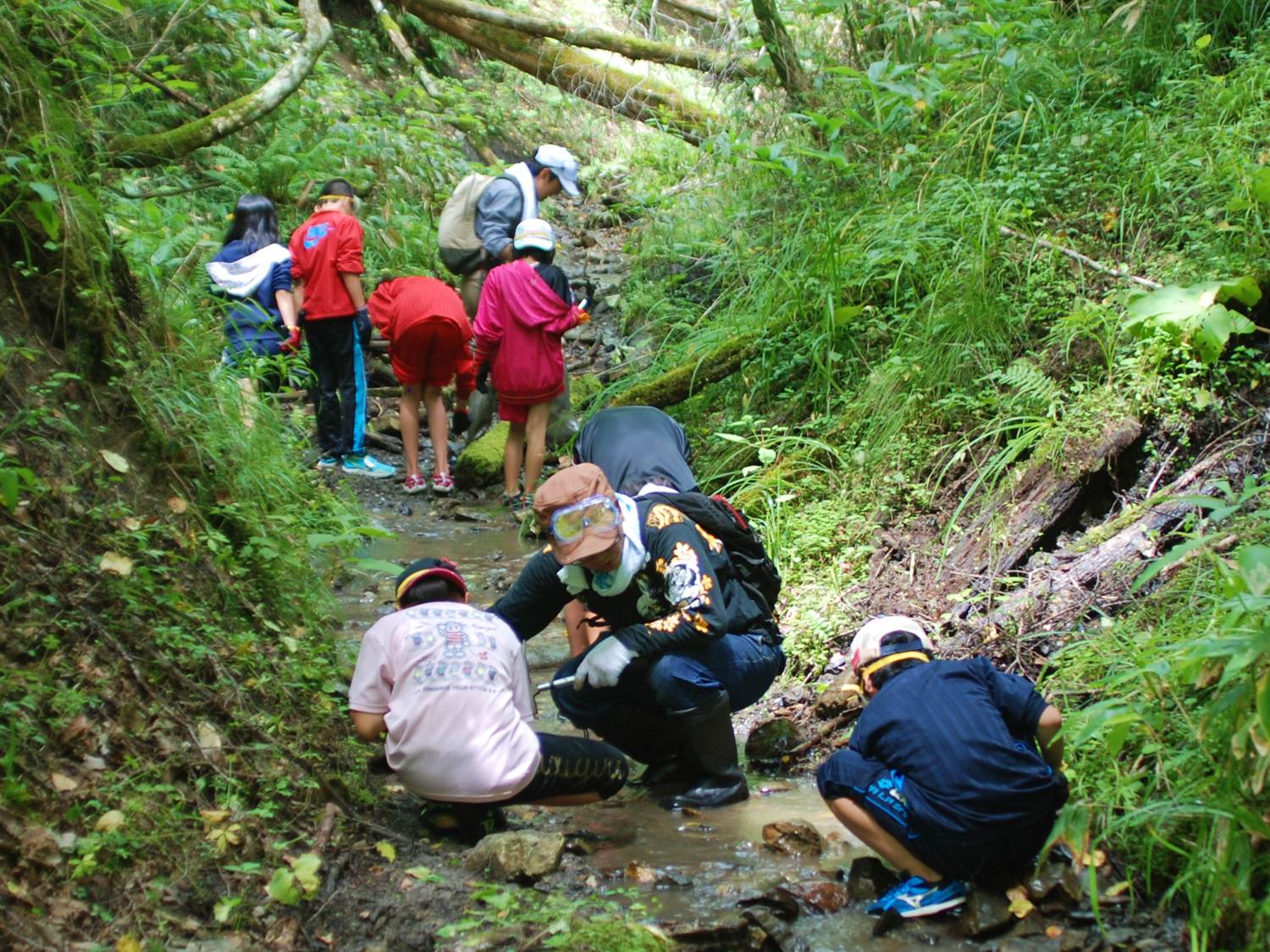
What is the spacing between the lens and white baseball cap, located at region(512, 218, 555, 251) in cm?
742

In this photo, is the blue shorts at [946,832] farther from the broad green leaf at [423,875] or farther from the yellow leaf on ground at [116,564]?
the yellow leaf on ground at [116,564]

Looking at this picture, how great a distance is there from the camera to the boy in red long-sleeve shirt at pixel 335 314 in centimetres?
748

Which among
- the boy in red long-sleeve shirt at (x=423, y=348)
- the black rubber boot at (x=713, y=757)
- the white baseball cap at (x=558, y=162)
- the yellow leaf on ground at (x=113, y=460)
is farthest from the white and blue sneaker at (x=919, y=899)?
the white baseball cap at (x=558, y=162)

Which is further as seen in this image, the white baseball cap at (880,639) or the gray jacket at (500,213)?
the gray jacket at (500,213)

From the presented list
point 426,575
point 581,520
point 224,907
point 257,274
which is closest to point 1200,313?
point 581,520

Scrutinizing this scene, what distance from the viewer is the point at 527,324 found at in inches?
291

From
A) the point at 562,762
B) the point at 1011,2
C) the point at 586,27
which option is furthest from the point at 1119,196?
the point at 586,27

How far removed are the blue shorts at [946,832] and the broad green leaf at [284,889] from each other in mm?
1546

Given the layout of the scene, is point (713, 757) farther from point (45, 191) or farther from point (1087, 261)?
point (1087, 261)

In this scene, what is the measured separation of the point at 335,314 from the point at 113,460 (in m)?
3.74

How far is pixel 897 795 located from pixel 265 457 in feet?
9.86

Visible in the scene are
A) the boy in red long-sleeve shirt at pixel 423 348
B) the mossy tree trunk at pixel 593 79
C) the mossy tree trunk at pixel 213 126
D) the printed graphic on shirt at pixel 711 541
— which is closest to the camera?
the printed graphic on shirt at pixel 711 541

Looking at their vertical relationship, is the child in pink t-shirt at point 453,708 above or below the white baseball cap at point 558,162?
below

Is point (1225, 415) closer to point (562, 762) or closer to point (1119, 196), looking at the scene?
point (1119, 196)
